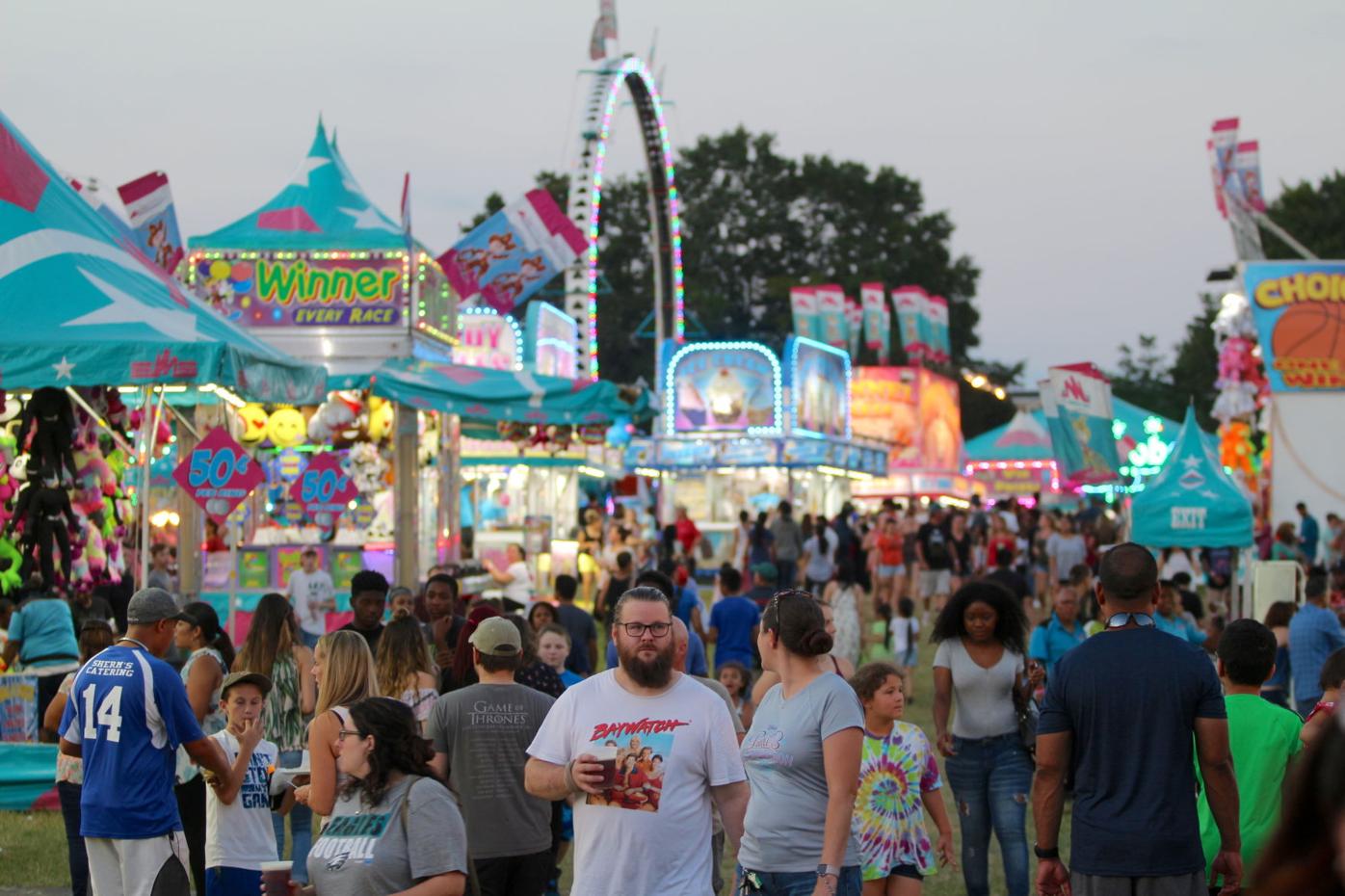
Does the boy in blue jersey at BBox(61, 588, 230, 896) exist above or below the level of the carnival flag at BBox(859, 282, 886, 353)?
below

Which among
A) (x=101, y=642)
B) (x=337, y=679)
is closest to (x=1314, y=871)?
(x=337, y=679)

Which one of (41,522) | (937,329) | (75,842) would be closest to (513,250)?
(41,522)

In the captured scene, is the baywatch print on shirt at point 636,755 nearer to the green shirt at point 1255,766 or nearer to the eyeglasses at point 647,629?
the eyeglasses at point 647,629

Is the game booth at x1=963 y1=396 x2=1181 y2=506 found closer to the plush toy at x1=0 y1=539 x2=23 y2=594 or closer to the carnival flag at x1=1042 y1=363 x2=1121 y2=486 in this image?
the carnival flag at x1=1042 y1=363 x2=1121 y2=486

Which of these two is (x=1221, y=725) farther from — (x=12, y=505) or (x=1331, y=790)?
(x=12, y=505)

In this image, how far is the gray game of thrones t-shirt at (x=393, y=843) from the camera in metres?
4.29

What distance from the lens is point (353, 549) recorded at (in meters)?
17.0

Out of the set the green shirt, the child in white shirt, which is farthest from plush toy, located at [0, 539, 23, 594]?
the green shirt

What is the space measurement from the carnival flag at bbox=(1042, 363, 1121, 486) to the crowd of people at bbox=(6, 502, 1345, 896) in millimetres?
8962

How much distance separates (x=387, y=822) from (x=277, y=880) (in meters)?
0.39

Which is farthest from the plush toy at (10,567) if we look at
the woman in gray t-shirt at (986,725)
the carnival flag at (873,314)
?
the carnival flag at (873,314)

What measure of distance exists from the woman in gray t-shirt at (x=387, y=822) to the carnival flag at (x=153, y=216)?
13.2 m

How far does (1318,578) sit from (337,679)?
5.74 meters

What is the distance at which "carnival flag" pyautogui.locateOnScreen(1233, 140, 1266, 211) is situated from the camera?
3045cm
